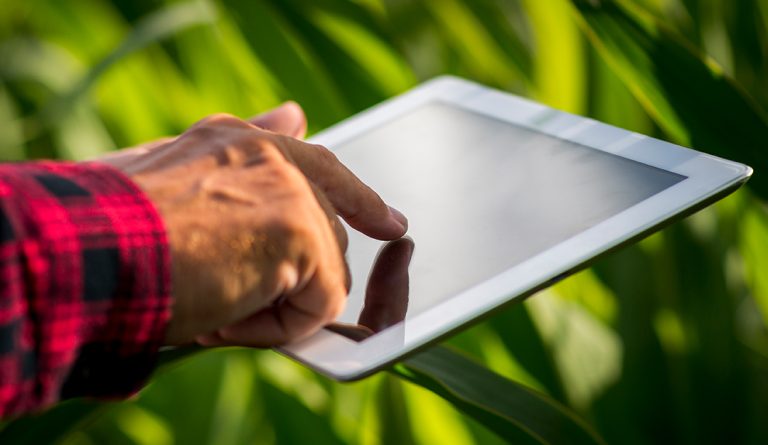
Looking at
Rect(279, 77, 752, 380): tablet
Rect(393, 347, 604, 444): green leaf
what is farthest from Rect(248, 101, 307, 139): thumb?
Rect(393, 347, 604, 444): green leaf

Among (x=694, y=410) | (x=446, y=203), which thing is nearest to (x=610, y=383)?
(x=694, y=410)

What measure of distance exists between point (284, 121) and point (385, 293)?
155 mm

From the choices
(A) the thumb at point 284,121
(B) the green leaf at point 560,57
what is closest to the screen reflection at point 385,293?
(A) the thumb at point 284,121

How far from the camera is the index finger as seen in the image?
0.47 metres

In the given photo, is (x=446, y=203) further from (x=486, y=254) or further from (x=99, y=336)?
(x=99, y=336)

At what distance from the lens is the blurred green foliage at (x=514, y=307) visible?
698 mm

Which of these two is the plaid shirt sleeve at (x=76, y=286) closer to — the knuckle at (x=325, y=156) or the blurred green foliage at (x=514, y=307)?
the knuckle at (x=325, y=156)

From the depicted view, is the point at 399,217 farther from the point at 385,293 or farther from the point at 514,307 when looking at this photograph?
the point at 514,307

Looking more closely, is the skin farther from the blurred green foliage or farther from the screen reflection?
the blurred green foliage

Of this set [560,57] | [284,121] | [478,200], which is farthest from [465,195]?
[560,57]

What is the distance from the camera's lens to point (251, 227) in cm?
41

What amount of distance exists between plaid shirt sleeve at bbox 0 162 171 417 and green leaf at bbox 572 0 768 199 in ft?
0.99

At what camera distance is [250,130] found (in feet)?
1.54

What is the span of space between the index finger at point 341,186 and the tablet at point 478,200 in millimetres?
21
